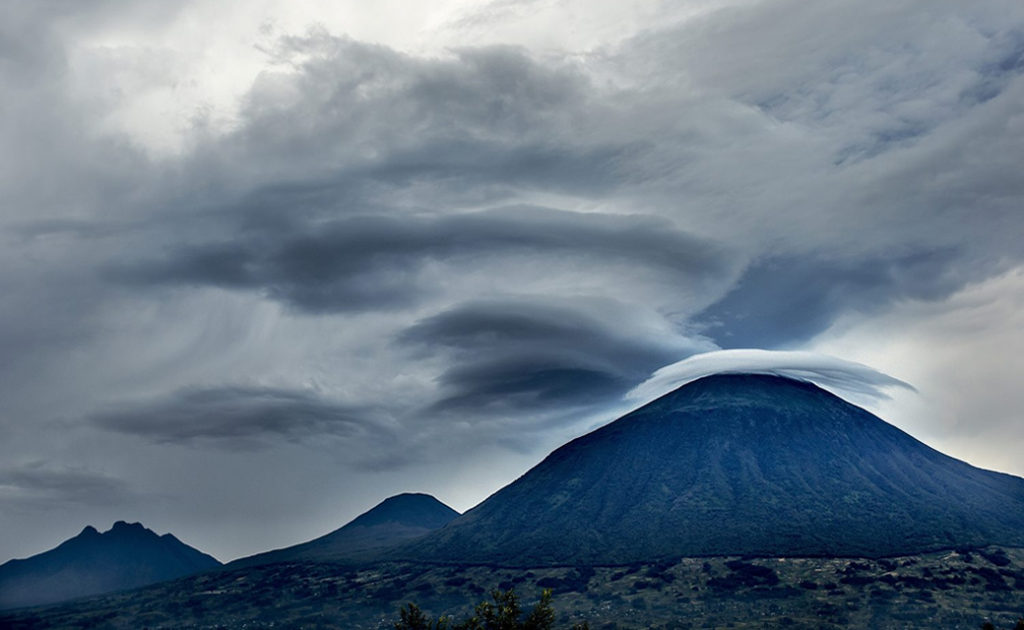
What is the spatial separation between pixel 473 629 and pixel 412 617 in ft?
58.8

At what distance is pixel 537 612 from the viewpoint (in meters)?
82.0

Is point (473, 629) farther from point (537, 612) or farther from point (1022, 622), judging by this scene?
point (1022, 622)

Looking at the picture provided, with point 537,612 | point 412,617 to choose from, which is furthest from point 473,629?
point 412,617

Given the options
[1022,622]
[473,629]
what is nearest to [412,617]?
[473,629]

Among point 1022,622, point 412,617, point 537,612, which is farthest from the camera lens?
point 412,617

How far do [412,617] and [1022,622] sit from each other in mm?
62848

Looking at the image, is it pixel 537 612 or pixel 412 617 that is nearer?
pixel 537 612

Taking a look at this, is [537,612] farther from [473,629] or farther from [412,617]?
[412,617]

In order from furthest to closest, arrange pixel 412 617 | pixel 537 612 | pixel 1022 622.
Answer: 1. pixel 412 617
2. pixel 537 612
3. pixel 1022 622

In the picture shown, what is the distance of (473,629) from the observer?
83.2m

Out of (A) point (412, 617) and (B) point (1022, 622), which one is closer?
(B) point (1022, 622)

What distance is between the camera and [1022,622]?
252ft

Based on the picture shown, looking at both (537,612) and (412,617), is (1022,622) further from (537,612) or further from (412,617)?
(412,617)

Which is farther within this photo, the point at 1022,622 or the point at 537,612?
the point at 537,612
